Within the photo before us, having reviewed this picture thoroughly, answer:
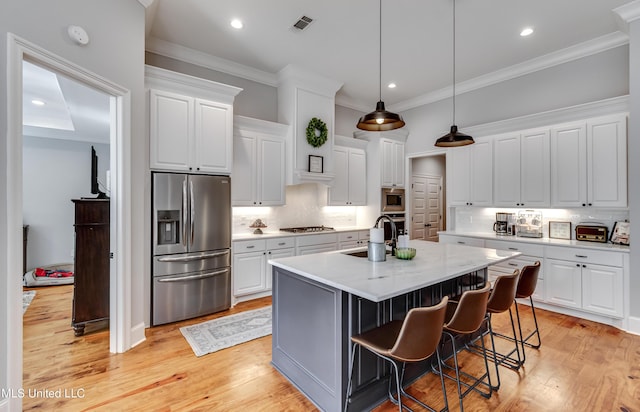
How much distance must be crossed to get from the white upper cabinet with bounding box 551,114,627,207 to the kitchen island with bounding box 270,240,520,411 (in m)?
2.06

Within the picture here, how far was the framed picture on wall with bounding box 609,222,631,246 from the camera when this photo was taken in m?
3.45

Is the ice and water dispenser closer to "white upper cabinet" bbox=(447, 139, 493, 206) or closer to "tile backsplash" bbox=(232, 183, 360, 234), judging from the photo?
"tile backsplash" bbox=(232, 183, 360, 234)

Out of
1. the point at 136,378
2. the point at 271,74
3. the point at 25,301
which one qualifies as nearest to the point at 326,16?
the point at 271,74

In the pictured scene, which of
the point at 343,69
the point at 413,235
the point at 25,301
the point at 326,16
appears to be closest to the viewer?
the point at 326,16

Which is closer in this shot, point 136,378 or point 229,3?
point 136,378

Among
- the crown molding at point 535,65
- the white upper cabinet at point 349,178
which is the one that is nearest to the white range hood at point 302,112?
the white upper cabinet at point 349,178

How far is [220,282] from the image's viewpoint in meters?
3.75

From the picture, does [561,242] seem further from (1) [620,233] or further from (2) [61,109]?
(2) [61,109]

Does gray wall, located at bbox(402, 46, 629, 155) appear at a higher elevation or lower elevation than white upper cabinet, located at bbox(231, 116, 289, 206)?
higher

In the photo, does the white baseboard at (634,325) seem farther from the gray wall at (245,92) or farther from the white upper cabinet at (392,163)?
the gray wall at (245,92)

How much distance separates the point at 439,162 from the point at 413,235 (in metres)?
1.93

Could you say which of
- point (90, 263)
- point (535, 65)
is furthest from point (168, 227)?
point (535, 65)

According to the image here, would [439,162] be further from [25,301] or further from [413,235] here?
[25,301]

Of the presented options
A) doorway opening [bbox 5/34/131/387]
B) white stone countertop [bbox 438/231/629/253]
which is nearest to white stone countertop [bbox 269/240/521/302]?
white stone countertop [bbox 438/231/629/253]
